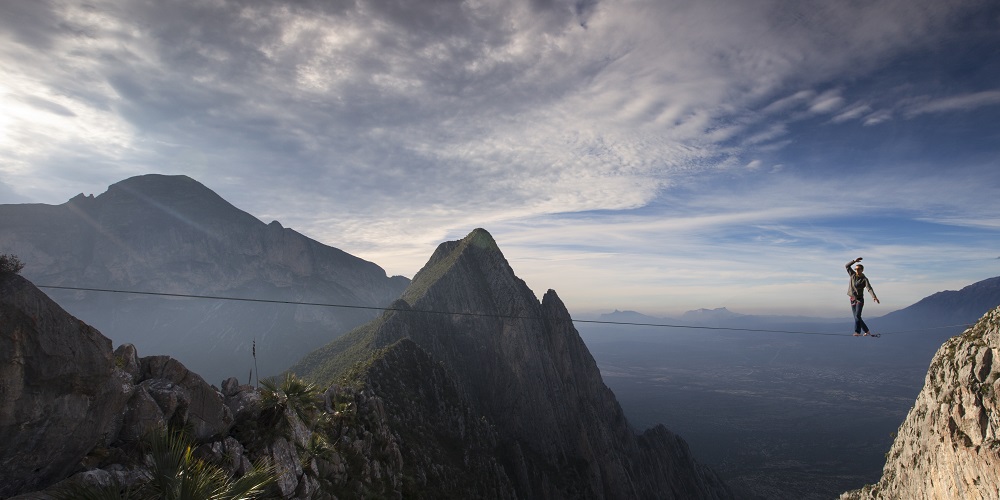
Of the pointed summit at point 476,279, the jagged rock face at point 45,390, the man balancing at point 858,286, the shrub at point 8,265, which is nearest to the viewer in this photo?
the jagged rock face at point 45,390

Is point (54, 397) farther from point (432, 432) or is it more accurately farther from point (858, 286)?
point (432, 432)

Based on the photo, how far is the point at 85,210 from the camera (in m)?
193

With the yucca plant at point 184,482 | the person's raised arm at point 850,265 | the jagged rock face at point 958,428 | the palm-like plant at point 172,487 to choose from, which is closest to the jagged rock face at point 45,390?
the palm-like plant at point 172,487

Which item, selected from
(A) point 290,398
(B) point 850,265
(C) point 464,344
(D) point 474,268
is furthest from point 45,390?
(D) point 474,268

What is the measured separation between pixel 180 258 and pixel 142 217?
25.9m

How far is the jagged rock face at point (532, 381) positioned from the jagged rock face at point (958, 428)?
52650mm

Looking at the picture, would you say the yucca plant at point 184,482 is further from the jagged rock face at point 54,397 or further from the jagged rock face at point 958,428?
the jagged rock face at point 958,428

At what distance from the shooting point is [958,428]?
25250mm

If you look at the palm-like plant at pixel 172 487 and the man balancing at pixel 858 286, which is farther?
the man balancing at pixel 858 286

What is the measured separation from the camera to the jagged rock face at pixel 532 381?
82.7m

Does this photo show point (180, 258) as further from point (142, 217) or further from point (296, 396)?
point (296, 396)

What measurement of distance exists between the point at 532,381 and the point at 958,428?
2771 inches

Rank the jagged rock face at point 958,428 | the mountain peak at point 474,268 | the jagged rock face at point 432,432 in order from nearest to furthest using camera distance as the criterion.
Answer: the jagged rock face at point 958,428 → the jagged rock face at point 432,432 → the mountain peak at point 474,268

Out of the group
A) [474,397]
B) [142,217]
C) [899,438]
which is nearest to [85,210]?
[142,217]
